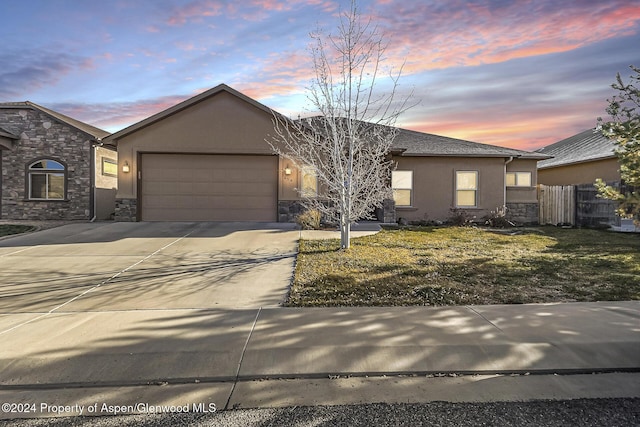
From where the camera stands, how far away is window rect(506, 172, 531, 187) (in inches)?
694

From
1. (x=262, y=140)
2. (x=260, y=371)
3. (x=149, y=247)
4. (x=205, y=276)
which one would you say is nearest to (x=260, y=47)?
(x=262, y=140)

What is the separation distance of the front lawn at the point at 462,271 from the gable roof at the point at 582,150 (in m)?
7.79

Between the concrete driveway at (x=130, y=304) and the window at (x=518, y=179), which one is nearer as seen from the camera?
the concrete driveway at (x=130, y=304)

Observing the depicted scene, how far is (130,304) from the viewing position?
565 cm

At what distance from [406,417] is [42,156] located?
18966mm

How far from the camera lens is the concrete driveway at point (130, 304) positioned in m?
3.70

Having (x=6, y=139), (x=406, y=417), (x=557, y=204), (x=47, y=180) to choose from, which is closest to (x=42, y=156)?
(x=47, y=180)

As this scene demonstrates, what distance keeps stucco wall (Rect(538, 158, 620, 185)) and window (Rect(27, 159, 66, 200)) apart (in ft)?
76.8

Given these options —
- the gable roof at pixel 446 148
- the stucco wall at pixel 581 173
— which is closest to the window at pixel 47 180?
the gable roof at pixel 446 148

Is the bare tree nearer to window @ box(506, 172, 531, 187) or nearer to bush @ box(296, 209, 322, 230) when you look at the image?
bush @ box(296, 209, 322, 230)

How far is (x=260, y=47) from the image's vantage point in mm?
11523

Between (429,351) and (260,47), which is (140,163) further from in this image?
(429,351)

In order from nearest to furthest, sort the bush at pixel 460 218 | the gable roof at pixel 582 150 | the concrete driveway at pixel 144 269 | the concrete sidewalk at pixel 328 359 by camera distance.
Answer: the concrete sidewalk at pixel 328 359, the concrete driveway at pixel 144 269, the bush at pixel 460 218, the gable roof at pixel 582 150

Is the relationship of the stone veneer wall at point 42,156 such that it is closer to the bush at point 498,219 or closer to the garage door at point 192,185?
the garage door at point 192,185
